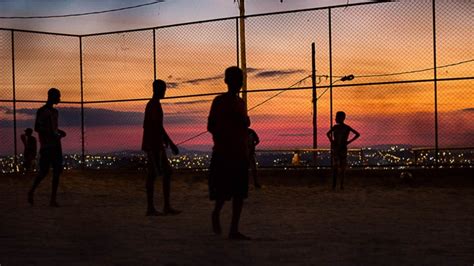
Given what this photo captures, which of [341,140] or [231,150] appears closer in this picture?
[231,150]

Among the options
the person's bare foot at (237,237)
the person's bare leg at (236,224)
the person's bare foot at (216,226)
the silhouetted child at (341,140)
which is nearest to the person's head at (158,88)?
the person's bare foot at (216,226)

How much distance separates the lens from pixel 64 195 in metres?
12.8

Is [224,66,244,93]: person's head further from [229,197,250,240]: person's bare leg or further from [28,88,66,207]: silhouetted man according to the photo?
[28,88,66,207]: silhouetted man

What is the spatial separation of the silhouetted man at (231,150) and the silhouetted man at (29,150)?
12669 millimetres

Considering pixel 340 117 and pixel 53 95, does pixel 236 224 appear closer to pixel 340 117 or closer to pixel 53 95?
pixel 53 95

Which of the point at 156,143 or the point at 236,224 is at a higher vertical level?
the point at 156,143

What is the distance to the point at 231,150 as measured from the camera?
662 centimetres

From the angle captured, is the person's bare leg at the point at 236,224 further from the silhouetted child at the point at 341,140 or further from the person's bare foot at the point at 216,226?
the silhouetted child at the point at 341,140

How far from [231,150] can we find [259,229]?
1216 mm

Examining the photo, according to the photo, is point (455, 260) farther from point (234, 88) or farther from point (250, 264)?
point (234, 88)

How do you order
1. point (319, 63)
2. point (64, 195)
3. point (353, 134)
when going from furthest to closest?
point (319, 63)
point (353, 134)
point (64, 195)

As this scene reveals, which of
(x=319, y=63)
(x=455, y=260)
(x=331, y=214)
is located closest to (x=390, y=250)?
(x=455, y=260)

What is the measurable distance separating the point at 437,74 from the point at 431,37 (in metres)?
0.77

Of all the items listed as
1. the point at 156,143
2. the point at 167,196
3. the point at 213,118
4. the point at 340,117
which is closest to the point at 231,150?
the point at 213,118
